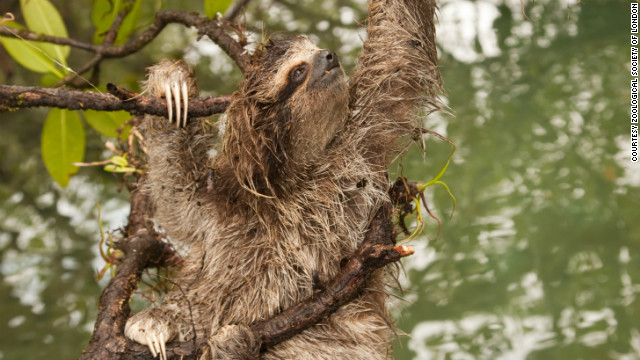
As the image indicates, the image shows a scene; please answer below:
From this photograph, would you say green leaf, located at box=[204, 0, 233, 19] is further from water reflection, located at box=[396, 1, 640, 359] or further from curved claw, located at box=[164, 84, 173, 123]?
water reflection, located at box=[396, 1, 640, 359]

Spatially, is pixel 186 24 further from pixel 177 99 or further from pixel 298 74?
pixel 298 74

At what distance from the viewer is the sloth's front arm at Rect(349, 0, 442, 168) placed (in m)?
2.83

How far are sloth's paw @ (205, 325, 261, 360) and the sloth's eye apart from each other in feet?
3.70

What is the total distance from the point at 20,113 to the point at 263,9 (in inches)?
105

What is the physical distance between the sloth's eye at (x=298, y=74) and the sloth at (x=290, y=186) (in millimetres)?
88

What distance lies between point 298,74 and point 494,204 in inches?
107

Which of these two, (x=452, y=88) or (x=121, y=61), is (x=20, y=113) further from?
(x=452, y=88)

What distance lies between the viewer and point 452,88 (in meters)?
4.99

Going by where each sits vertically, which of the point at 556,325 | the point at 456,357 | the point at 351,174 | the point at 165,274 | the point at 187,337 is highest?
the point at 351,174

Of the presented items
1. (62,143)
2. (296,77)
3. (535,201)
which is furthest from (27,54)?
(535,201)

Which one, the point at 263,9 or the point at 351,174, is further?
the point at 263,9

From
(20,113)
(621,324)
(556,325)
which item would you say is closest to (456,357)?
(556,325)

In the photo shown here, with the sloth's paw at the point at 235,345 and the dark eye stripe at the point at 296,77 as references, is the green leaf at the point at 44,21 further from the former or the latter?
the sloth's paw at the point at 235,345

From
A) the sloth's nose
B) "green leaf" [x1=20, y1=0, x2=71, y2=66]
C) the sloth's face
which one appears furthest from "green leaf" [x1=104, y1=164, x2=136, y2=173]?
the sloth's nose
